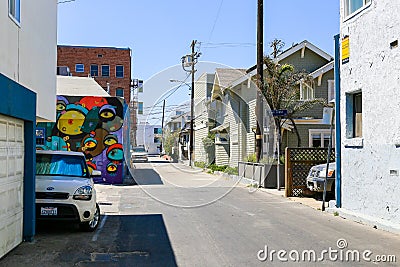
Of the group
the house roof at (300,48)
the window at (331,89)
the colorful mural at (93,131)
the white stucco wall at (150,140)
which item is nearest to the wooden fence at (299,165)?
the window at (331,89)

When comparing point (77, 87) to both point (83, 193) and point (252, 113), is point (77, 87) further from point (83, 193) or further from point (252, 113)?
point (83, 193)

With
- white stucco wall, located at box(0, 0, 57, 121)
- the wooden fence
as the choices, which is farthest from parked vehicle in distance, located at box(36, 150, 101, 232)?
the wooden fence

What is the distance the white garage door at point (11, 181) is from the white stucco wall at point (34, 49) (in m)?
0.96

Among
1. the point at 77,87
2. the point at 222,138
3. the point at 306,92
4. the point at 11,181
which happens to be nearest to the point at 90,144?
the point at 77,87

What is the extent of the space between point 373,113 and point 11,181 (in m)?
8.05

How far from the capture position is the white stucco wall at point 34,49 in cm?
847

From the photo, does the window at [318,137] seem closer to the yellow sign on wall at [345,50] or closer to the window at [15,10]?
the yellow sign on wall at [345,50]

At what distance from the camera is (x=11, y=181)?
8.41m

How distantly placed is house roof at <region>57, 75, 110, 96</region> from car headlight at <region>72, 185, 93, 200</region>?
1900 cm

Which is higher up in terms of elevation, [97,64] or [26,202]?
[97,64]

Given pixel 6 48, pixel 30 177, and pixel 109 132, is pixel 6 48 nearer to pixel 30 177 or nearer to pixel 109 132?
pixel 30 177

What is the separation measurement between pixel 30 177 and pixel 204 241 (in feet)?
11.4

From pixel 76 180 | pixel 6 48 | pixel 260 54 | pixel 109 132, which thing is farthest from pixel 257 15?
pixel 6 48

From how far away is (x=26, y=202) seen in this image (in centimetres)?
920
